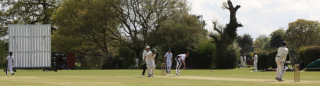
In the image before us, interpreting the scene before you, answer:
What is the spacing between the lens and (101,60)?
68562 millimetres

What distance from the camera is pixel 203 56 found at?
62.0 metres

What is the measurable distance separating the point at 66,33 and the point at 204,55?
735 inches

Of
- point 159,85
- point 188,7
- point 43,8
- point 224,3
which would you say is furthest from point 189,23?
point 159,85

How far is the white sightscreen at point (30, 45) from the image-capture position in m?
44.0

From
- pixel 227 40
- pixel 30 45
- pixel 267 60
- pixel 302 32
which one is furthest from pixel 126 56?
pixel 302 32

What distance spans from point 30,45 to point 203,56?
77.4 feet

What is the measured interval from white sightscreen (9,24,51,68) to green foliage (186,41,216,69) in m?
22.2

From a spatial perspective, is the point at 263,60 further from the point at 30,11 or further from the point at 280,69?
the point at 30,11

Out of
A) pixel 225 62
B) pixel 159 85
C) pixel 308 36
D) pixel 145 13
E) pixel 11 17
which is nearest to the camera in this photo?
pixel 159 85

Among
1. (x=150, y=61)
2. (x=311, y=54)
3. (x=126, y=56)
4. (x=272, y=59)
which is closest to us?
(x=150, y=61)

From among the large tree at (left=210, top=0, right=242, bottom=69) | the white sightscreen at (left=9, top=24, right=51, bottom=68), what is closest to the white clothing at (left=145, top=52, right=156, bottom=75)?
the white sightscreen at (left=9, top=24, right=51, bottom=68)

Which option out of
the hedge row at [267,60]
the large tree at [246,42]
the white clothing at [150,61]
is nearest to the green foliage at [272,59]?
the hedge row at [267,60]

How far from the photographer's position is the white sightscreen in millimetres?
44000

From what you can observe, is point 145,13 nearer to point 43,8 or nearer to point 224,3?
point 224,3
